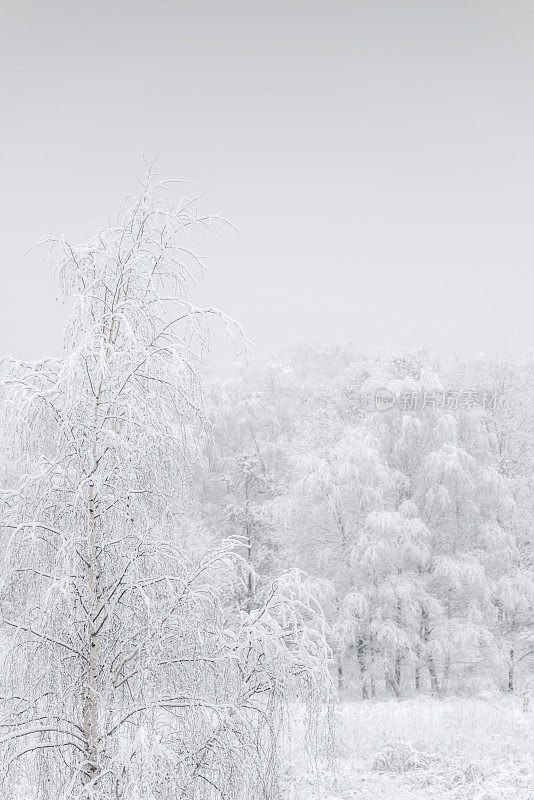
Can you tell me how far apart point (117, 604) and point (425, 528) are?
14.1 metres

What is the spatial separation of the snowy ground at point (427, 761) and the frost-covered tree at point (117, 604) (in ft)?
11.9

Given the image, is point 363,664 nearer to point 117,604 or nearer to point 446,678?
point 446,678

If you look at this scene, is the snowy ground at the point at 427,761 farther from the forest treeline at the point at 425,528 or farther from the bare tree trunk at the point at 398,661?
the bare tree trunk at the point at 398,661

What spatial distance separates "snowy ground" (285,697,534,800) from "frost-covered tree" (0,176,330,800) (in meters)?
3.63

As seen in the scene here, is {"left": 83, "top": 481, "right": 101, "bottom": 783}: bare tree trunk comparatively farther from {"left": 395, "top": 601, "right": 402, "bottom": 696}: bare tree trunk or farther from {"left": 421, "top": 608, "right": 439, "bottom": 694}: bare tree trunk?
{"left": 421, "top": 608, "right": 439, "bottom": 694}: bare tree trunk

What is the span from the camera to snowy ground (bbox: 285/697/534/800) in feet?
31.2

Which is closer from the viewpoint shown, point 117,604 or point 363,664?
point 117,604

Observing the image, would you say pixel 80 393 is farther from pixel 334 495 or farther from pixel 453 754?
pixel 334 495

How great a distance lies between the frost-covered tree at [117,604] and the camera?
5.14 metres

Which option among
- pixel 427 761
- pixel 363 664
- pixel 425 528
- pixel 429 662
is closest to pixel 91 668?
pixel 427 761

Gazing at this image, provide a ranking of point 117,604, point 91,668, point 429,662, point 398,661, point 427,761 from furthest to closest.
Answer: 1. point 398,661
2. point 429,662
3. point 427,761
4. point 117,604
5. point 91,668

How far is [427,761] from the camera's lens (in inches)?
420

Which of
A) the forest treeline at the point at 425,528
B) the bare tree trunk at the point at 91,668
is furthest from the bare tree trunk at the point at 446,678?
the bare tree trunk at the point at 91,668

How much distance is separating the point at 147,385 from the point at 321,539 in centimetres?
1641
